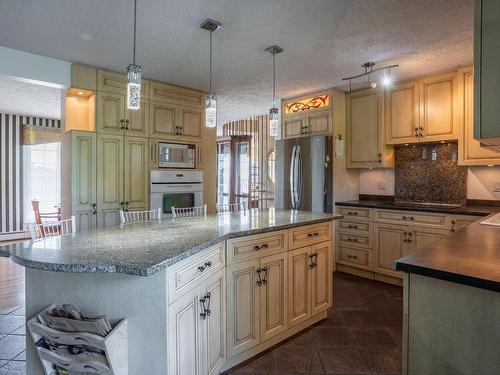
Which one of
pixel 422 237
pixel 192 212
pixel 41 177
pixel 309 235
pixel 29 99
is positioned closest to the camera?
pixel 309 235

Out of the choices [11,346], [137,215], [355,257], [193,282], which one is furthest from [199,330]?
[355,257]

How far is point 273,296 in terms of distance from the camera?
220cm

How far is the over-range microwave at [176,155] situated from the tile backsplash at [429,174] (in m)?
2.68

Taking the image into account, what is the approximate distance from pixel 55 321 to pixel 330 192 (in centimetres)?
334

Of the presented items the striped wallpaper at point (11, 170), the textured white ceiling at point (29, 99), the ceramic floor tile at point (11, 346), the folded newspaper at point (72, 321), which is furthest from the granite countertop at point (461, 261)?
the striped wallpaper at point (11, 170)

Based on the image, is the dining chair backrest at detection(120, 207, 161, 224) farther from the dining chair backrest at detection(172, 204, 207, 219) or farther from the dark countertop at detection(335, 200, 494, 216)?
the dark countertop at detection(335, 200, 494, 216)

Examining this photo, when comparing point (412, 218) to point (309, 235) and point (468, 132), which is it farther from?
point (309, 235)

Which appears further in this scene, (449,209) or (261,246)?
(449,209)

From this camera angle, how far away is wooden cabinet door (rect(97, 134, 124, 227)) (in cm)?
347

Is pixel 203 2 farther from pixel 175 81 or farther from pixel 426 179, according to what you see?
pixel 426 179

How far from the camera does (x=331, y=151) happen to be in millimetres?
4086

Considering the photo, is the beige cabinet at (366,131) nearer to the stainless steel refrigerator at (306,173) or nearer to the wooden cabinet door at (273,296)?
the stainless steel refrigerator at (306,173)

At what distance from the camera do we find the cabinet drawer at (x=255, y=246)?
196 centimetres

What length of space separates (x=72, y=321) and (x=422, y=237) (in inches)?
127
